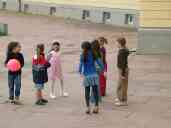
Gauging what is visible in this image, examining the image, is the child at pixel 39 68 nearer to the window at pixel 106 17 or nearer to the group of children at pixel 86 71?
the group of children at pixel 86 71

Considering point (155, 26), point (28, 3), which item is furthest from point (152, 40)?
point (28, 3)

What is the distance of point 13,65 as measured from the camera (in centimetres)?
1416

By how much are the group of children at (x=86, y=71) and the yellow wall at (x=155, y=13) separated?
943 centimetres

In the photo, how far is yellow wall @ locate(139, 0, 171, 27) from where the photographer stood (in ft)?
79.5

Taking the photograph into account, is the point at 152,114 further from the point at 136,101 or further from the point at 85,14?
the point at 85,14

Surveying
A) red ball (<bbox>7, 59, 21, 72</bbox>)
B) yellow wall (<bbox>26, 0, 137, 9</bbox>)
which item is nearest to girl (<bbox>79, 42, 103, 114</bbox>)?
red ball (<bbox>7, 59, 21, 72</bbox>)

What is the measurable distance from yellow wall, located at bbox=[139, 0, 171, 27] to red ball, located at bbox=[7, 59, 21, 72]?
10920 millimetres

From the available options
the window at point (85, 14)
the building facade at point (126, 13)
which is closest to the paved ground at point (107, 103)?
the building facade at point (126, 13)

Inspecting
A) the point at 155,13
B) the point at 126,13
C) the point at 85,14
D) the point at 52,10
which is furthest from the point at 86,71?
the point at 52,10

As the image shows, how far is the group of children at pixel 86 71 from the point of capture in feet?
43.3

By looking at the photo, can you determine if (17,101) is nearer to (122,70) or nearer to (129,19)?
(122,70)

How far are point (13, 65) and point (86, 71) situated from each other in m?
1.81

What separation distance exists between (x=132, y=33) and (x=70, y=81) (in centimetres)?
1595

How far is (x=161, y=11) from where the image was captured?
24.3 meters
